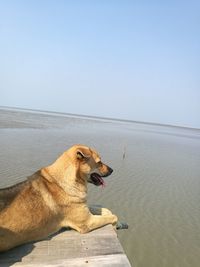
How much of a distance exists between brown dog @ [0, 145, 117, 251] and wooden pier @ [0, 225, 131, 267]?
7.6 inches

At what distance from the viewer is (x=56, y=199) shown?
5.81 meters

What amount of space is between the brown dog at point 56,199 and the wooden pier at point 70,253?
193 mm

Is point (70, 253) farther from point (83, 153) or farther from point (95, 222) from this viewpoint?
point (83, 153)

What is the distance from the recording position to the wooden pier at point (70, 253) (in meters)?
4.57

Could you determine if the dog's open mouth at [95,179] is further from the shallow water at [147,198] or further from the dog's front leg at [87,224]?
the shallow water at [147,198]

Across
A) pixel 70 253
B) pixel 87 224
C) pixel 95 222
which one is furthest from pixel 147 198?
pixel 70 253

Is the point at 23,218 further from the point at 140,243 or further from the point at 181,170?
the point at 181,170

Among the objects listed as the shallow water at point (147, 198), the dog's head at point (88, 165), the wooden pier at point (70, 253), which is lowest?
the shallow water at point (147, 198)

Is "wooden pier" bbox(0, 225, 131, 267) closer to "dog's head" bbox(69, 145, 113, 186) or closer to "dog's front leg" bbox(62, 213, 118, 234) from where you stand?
"dog's front leg" bbox(62, 213, 118, 234)

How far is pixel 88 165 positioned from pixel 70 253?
162cm

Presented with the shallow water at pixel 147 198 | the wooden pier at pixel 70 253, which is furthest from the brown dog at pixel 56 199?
the shallow water at pixel 147 198

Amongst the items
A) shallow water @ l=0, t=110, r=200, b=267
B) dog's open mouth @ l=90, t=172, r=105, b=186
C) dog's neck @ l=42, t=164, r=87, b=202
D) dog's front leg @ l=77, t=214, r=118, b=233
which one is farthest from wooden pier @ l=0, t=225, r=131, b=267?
shallow water @ l=0, t=110, r=200, b=267

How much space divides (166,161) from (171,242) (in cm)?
1424

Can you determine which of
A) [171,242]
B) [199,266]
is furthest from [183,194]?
[199,266]
